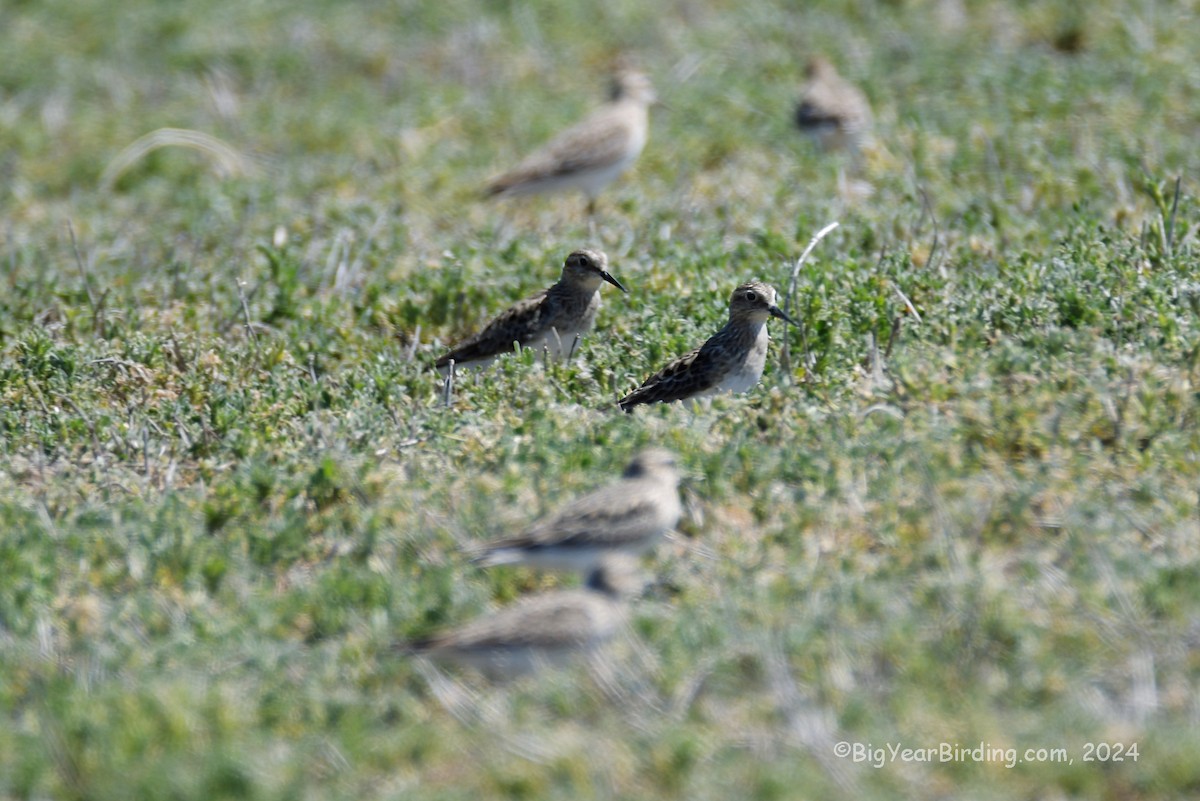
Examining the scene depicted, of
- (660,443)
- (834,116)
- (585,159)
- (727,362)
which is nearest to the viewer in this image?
(660,443)

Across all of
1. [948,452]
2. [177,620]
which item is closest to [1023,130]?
[948,452]

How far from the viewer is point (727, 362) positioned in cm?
852

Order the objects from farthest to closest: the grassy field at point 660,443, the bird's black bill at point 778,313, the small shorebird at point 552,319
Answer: the small shorebird at point 552,319 < the bird's black bill at point 778,313 < the grassy field at point 660,443

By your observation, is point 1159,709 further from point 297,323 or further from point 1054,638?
Answer: point 297,323

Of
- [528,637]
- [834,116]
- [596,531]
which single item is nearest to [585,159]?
[834,116]

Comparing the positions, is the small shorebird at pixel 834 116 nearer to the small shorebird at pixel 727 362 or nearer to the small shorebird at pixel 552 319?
the small shorebird at pixel 552 319

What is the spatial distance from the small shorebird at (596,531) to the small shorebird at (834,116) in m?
7.70

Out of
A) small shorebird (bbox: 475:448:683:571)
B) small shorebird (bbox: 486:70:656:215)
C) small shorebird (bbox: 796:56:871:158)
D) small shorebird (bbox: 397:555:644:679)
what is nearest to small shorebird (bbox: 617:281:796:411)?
small shorebird (bbox: 475:448:683:571)

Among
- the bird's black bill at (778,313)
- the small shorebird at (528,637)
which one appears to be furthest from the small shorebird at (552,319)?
the small shorebird at (528,637)

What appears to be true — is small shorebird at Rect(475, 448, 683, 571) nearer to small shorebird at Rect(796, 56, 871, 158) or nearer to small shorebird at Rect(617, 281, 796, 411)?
small shorebird at Rect(617, 281, 796, 411)

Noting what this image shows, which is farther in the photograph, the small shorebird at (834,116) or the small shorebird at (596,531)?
the small shorebird at (834,116)

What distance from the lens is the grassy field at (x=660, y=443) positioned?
210 inches

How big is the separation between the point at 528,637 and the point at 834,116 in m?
8.85

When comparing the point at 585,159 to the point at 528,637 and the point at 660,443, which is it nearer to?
the point at 660,443
